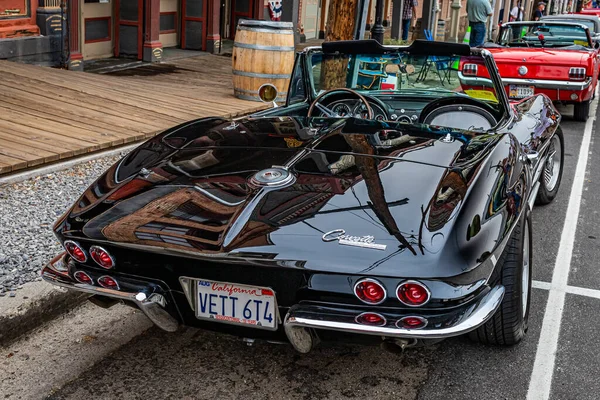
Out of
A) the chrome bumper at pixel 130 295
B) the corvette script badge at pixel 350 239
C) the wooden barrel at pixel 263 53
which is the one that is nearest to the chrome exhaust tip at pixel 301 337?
the corvette script badge at pixel 350 239

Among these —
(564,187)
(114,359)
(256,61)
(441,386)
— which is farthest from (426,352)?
(256,61)

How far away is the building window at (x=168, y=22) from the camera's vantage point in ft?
48.4

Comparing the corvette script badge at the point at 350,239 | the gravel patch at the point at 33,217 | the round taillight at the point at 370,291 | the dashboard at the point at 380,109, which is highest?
the dashboard at the point at 380,109

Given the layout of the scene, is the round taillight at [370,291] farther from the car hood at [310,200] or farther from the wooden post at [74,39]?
the wooden post at [74,39]

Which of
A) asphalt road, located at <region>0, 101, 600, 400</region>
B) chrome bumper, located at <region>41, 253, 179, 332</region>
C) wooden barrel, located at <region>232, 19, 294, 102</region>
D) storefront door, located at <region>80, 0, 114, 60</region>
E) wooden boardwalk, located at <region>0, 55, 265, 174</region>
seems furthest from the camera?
storefront door, located at <region>80, 0, 114, 60</region>

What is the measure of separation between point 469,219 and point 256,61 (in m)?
6.72

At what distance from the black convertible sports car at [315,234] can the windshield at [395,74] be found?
835mm

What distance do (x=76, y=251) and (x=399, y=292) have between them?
1.38m

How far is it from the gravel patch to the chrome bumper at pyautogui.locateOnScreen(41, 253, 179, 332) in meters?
0.65

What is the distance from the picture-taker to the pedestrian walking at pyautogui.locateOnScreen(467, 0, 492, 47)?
16594 mm

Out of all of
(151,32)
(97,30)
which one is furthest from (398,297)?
(97,30)

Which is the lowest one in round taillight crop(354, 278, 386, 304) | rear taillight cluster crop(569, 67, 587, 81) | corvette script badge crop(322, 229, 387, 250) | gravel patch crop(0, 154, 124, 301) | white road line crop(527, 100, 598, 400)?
white road line crop(527, 100, 598, 400)

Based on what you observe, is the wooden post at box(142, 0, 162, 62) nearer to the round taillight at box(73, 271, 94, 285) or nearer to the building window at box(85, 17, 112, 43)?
the building window at box(85, 17, 112, 43)

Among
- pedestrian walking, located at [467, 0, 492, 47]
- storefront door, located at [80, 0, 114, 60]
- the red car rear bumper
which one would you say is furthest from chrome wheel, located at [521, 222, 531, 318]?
pedestrian walking, located at [467, 0, 492, 47]
